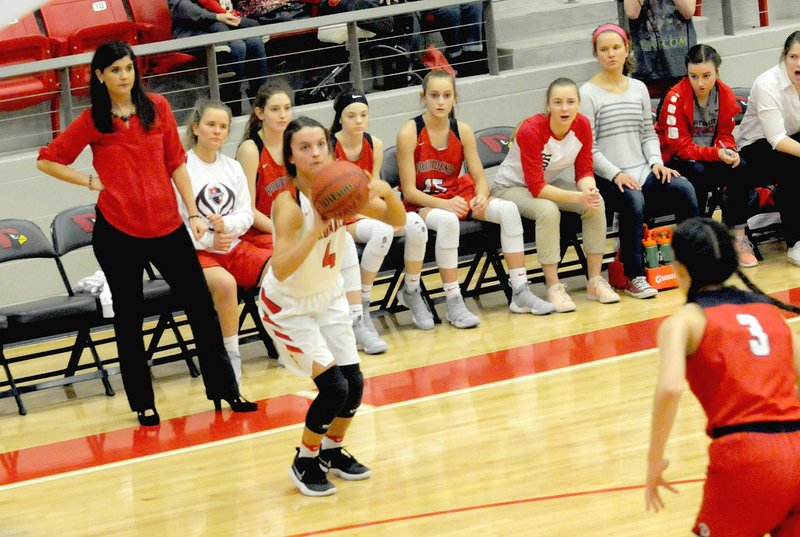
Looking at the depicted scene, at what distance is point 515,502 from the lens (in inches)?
166

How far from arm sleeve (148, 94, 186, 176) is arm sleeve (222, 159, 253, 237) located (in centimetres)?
64

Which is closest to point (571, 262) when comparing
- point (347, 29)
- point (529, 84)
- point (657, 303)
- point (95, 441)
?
point (657, 303)

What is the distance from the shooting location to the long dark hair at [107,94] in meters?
5.36

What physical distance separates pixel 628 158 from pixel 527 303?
→ 1170 mm

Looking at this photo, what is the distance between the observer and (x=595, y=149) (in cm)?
741

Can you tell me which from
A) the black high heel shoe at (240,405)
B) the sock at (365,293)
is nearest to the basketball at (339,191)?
the black high heel shoe at (240,405)

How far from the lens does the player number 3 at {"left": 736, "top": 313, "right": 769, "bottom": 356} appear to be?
2822mm

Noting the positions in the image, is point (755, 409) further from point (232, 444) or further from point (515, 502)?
point (232, 444)

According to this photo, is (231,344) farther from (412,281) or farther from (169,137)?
(412,281)

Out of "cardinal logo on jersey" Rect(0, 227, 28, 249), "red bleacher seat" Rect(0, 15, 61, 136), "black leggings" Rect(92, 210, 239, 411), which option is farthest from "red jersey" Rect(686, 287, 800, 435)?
"red bleacher seat" Rect(0, 15, 61, 136)

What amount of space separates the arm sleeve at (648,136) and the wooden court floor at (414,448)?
1.04 metres

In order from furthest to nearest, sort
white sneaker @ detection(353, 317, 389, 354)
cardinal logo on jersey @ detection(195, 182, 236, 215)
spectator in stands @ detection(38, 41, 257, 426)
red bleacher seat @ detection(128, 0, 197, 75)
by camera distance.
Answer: red bleacher seat @ detection(128, 0, 197, 75) → white sneaker @ detection(353, 317, 389, 354) → cardinal logo on jersey @ detection(195, 182, 236, 215) → spectator in stands @ detection(38, 41, 257, 426)

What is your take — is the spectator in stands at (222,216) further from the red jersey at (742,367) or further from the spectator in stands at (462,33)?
the red jersey at (742,367)

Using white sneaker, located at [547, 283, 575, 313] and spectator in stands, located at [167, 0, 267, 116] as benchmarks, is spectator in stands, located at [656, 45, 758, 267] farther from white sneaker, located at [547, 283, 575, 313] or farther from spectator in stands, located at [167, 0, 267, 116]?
spectator in stands, located at [167, 0, 267, 116]
